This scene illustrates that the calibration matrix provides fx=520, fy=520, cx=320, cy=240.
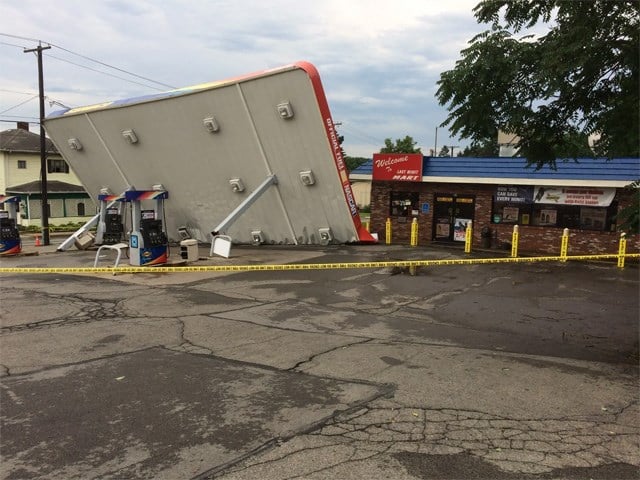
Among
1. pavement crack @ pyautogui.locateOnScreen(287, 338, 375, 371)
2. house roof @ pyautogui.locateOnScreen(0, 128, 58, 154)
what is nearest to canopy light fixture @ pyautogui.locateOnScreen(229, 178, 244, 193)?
pavement crack @ pyautogui.locateOnScreen(287, 338, 375, 371)

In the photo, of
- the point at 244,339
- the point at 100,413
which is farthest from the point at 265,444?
the point at 244,339

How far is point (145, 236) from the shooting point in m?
15.3

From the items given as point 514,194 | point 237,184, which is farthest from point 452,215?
point 237,184

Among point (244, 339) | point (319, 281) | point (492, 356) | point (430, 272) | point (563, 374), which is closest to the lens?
point (563, 374)

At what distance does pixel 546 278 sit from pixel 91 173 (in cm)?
2111

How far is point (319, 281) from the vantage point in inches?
506

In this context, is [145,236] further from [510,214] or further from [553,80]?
[510,214]

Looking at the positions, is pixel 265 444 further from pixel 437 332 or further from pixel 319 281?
pixel 319 281

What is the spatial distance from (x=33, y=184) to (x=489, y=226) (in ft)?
121

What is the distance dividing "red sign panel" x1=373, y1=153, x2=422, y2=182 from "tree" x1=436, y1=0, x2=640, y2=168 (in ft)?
43.4

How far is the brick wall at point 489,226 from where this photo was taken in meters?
18.1

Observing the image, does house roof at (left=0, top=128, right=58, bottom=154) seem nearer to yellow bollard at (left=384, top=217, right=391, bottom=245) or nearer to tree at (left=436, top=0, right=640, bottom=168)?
yellow bollard at (left=384, top=217, right=391, bottom=245)

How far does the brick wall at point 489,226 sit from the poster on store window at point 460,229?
390mm

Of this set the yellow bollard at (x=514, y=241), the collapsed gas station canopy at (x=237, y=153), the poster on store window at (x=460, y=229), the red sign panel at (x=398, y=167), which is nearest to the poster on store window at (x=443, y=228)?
the poster on store window at (x=460, y=229)
